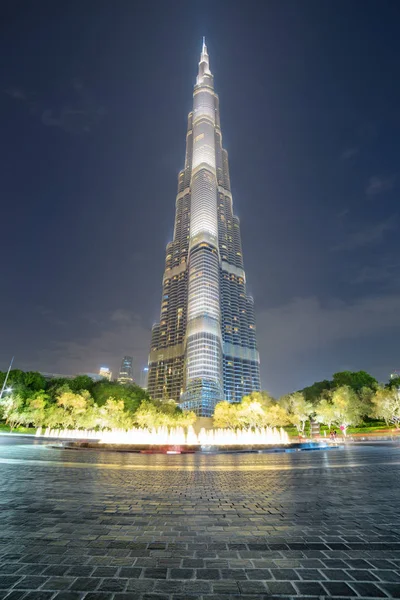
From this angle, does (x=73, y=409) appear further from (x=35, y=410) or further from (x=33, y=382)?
(x=33, y=382)

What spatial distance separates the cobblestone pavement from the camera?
9.70 ft

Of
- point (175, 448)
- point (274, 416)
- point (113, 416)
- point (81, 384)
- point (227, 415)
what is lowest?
point (175, 448)

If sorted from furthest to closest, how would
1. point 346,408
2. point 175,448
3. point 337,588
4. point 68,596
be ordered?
point 346,408, point 175,448, point 337,588, point 68,596

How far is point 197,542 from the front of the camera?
4273 millimetres

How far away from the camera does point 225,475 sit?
36.9ft

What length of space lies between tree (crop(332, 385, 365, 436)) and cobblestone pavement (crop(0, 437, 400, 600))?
181ft

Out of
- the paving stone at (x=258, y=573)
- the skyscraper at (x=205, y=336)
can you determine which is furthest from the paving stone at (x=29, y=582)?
the skyscraper at (x=205, y=336)

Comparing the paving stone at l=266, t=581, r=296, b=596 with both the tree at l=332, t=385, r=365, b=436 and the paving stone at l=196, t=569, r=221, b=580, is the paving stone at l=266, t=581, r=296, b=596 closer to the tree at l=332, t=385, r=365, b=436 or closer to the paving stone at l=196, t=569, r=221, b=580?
the paving stone at l=196, t=569, r=221, b=580

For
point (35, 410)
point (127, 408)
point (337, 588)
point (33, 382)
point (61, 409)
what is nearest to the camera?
point (337, 588)

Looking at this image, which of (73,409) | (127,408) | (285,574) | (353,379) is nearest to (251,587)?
(285,574)

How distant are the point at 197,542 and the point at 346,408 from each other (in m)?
64.0

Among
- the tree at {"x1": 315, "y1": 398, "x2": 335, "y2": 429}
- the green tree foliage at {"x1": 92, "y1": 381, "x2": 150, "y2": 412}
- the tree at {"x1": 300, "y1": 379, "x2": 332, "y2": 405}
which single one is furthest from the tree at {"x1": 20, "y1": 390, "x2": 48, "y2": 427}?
the tree at {"x1": 300, "y1": 379, "x2": 332, "y2": 405}

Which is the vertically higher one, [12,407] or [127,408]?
[127,408]

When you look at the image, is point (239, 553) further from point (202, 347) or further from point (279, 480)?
point (202, 347)
